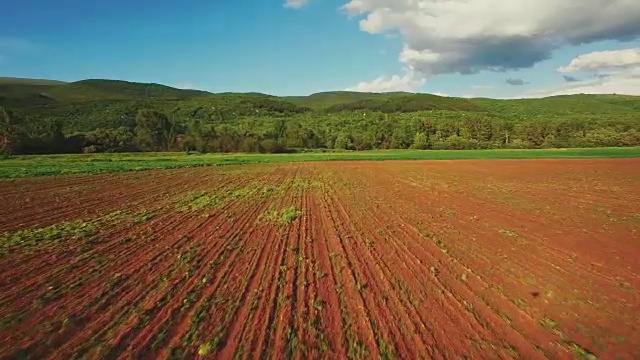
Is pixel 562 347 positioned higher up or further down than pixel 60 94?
further down

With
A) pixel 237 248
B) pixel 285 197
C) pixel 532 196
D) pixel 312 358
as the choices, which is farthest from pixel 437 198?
pixel 312 358

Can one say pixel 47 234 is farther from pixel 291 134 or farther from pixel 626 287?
pixel 291 134

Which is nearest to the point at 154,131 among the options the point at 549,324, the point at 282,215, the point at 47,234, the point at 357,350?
the point at 47,234

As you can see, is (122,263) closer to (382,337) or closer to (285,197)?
(382,337)

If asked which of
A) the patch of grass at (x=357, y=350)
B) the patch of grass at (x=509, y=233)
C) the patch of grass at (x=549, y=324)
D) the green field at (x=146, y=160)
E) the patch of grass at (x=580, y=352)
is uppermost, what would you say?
the patch of grass at (x=357, y=350)

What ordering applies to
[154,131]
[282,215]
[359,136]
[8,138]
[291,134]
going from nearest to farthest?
1. [282,215]
2. [8,138]
3. [154,131]
4. [359,136]
5. [291,134]

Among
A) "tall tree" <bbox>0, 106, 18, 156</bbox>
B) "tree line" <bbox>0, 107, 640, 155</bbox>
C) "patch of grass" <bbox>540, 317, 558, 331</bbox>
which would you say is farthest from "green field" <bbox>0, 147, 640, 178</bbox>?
"patch of grass" <bbox>540, 317, 558, 331</bbox>

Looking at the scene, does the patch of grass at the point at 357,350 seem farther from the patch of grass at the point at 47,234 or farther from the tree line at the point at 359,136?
the tree line at the point at 359,136

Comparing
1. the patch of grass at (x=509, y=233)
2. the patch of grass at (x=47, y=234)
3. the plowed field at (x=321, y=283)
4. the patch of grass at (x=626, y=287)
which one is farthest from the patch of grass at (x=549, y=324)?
the patch of grass at (x=47, y=234)
